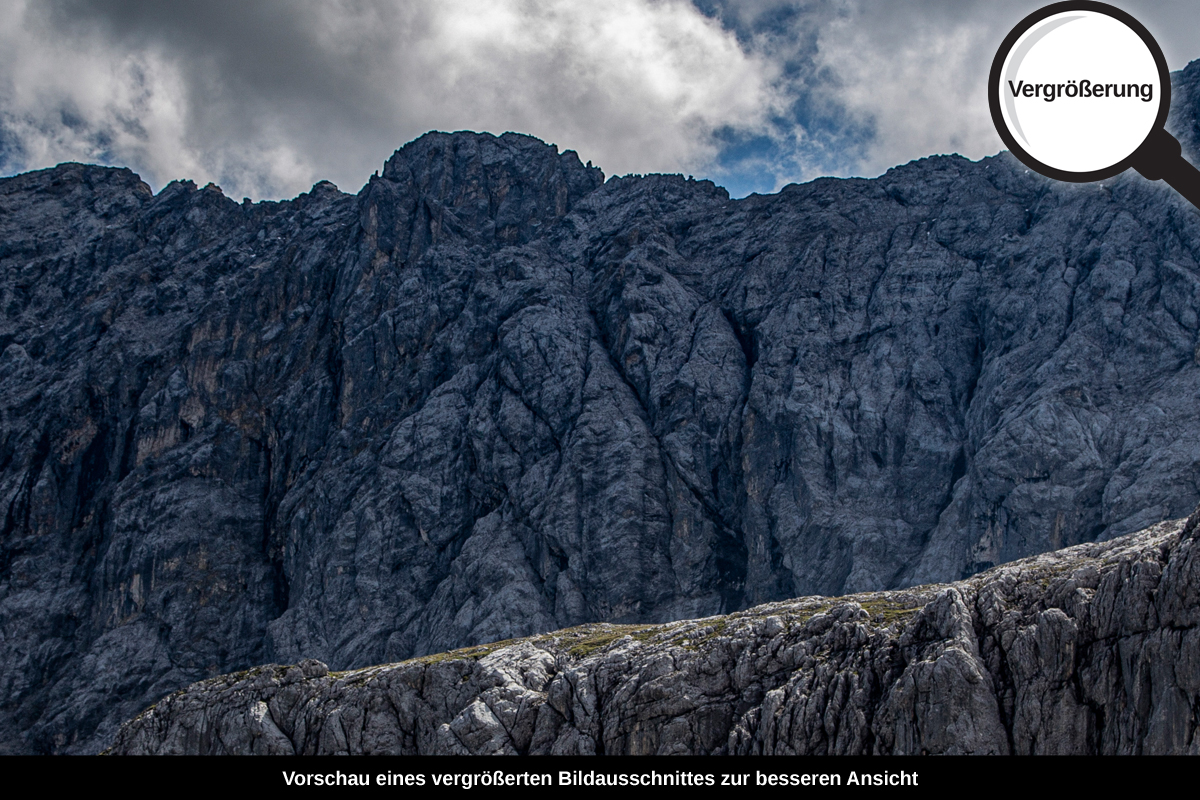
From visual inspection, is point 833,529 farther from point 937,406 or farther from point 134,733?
point 134,733

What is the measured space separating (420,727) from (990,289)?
149 meters

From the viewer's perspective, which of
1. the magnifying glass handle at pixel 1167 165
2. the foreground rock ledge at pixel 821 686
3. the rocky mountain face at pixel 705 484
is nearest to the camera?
the magnifying glass handle at pixel 1167 165

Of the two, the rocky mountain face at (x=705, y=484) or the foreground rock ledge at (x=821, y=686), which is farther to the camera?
the rocky mountain face at (x=705, y=484)

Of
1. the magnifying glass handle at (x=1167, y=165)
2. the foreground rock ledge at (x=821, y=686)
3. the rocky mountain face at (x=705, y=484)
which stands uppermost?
the rocky mountain face at (x=705, y=484)

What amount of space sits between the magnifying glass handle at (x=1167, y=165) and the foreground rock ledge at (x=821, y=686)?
55764 millimetres

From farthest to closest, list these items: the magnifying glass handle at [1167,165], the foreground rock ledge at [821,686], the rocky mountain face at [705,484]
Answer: the rocky mountain face at [705,484], the foreground rock ledge at [821,686], the magnifying glass handle at [1167,165]

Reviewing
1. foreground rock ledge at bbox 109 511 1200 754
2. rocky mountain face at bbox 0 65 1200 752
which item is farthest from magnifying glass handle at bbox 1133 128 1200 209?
rocky mountain face at bbox 0 65 1200 752

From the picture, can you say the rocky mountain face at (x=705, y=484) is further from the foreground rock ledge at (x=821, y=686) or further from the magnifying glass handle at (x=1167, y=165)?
the magnifying glass handle at (x=1167, y=165)

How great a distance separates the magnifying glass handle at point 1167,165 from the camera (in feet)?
29.5

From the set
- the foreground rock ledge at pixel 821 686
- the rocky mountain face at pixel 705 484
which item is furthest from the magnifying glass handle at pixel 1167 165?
the rocky mountain face at pixel 705 484

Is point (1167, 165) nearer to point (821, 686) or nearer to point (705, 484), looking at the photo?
point (821, 686)

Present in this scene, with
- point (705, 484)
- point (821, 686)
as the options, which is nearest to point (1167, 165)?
point (821, 686)

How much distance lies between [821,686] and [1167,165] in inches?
2870

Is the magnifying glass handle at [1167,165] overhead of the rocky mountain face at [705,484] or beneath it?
beneath
